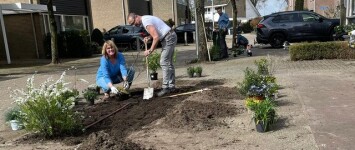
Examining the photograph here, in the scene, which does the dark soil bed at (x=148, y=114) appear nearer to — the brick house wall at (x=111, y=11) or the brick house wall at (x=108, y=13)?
the brick house wall at (x=111, y=11)

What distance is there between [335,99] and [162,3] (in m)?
42.7

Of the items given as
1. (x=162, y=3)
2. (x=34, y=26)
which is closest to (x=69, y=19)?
(x=34, y=26)

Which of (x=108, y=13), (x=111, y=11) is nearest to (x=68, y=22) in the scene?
(x=111, y=11)

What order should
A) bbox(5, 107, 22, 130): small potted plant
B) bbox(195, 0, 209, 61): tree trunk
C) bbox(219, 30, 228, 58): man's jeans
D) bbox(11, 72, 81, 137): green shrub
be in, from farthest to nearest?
bbox(219, 30, 228, 58): man's jeans → bbox(195, 0, 209, 61): tree trunk → bbox(5, 107, 22, 130): small potted plant → bbox(11, 72, 81, 137): green shrub

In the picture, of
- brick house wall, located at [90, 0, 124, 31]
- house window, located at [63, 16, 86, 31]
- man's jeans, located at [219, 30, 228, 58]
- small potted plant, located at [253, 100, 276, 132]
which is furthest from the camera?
brick house wall, located at [90, 0, 124, 31]

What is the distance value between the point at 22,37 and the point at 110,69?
14.5 metres

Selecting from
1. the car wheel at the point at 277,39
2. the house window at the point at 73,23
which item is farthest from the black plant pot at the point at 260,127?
the house window at the point at 73,23

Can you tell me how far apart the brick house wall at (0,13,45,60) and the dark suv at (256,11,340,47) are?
11.5 m

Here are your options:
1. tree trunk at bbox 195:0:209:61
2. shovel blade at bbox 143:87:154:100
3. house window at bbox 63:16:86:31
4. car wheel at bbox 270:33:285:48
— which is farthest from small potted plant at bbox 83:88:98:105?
house window at bbox 63:16:86:31

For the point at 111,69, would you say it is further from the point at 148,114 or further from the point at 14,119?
the point at 14,119

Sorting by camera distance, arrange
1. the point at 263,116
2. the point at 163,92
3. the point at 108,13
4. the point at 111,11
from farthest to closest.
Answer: the point at 108,13
the point at 111,11
the point at 163,92
the point at 263,116

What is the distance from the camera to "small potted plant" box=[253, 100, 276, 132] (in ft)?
15.2

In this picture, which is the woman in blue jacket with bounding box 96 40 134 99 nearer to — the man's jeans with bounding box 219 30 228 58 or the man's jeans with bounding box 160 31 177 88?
the man's jeans with bounding box 160 31 177 88

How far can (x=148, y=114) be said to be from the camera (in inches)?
234
